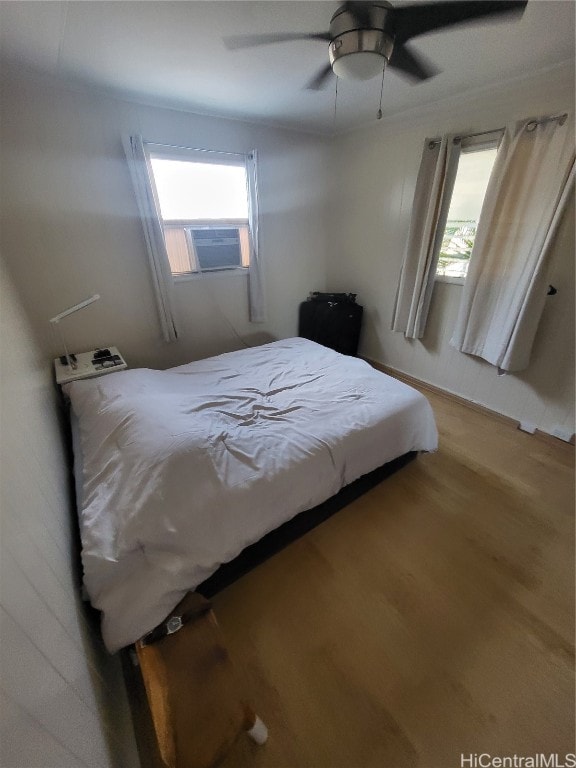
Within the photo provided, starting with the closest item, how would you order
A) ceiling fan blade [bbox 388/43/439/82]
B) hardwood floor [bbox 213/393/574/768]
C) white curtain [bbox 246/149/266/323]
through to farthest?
hardwood floor [bbox 213/393/574/768]
ceiling fan blade [bbox 388/43/439/82]
white curtain [bbox 246/149/266/323]

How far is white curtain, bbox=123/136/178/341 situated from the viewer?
2.15 meters

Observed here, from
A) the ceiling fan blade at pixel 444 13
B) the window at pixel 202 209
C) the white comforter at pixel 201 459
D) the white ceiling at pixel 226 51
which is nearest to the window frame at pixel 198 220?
the window at pixel 202 209

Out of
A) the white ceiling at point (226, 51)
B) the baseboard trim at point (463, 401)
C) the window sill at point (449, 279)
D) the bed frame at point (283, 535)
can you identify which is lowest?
the baseboard trim at point (463, 401)

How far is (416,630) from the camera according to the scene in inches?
47.6

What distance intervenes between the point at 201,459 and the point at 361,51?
1836 mm

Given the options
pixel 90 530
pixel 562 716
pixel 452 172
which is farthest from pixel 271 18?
pixel 562 716

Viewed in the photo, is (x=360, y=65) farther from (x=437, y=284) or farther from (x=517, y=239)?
(x=437, y=284)

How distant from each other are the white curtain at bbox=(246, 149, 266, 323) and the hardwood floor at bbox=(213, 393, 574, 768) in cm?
215

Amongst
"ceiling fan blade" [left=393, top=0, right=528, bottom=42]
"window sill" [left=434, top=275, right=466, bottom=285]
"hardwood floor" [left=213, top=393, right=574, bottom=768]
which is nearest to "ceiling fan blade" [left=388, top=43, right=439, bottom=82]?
"ceiling fan blade" [left=393, top=0, right=528, bottom=42]

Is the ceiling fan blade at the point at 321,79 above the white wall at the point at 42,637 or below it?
above

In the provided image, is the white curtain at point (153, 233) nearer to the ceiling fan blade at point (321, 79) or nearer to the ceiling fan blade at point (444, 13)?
the ceiling fan blade at point (321, 79)

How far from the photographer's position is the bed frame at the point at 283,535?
4.09 ft

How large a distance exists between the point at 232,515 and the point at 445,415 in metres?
2.16

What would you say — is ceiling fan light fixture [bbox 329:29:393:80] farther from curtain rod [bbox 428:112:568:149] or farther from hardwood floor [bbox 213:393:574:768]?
hardwood floor [bbox 213:393:574:768]
